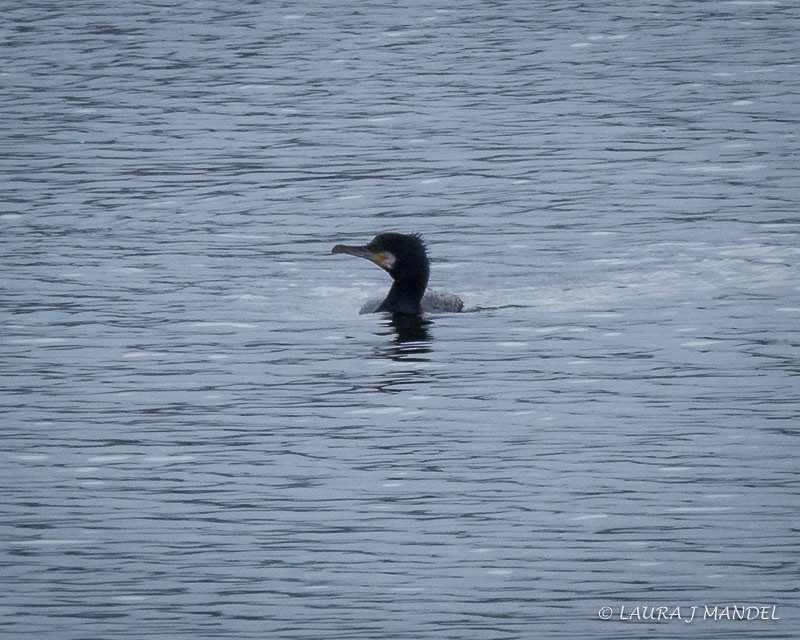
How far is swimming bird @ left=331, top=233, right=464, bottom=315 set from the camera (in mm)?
19156

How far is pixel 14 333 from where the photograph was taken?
18.2 meters

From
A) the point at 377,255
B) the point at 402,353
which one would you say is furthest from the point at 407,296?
the point at 402,353

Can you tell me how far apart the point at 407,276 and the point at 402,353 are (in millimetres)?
1826

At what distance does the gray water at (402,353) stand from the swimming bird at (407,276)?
277 millimetres

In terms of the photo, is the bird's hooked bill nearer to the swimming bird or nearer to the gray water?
the swimming bird

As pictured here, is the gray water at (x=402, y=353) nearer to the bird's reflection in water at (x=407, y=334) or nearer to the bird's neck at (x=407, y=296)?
the bird's reflection in water at (x=407, y=334)

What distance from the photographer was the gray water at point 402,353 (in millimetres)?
11430

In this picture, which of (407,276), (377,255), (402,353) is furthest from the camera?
(377,255)

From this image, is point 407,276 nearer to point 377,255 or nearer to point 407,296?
point 407,296

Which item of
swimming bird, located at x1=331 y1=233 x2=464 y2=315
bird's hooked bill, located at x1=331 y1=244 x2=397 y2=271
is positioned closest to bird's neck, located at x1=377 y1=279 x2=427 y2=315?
swimming bird, located at x1=331 y1=233 x2=464 y2=315

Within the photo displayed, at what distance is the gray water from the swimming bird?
277mm

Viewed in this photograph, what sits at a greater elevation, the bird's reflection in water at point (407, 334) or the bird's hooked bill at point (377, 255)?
the bird's hooked bill at point (377, 255)

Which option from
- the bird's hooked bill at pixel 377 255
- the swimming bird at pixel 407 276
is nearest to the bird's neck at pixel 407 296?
the swimming bird at pixel 407 276

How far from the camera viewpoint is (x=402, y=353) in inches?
688
